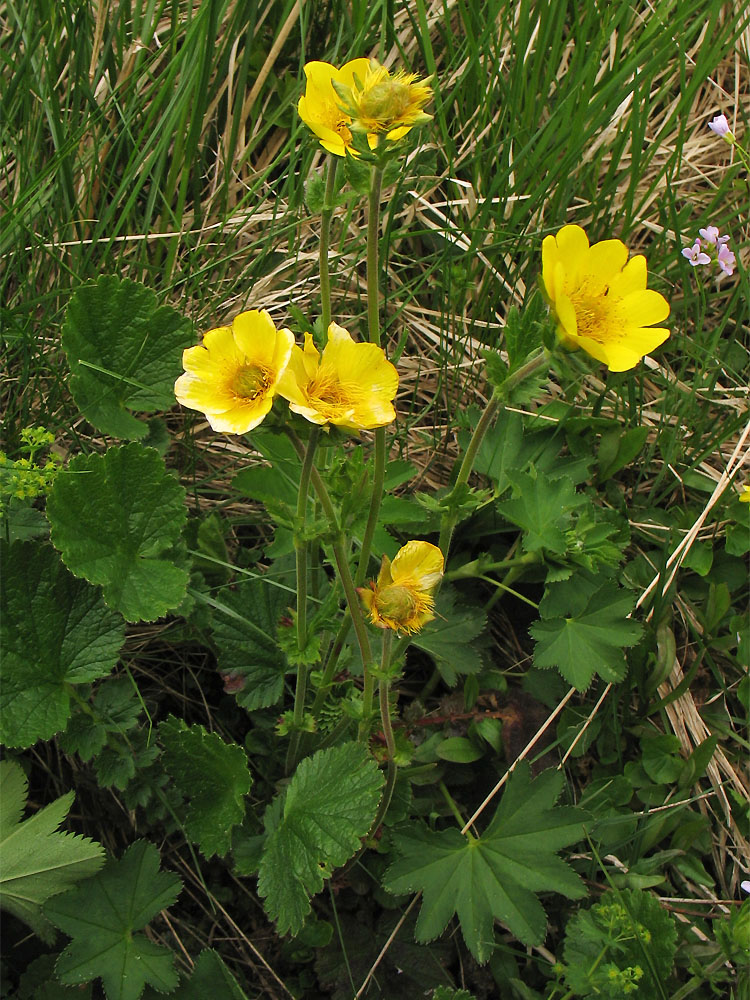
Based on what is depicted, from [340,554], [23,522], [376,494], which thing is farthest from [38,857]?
[376,494]

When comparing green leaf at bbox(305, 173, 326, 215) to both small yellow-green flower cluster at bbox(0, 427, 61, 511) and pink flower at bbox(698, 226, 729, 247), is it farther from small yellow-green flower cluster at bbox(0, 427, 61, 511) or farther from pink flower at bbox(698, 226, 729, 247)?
pink flower at bbox(698, 226, 729, 247)

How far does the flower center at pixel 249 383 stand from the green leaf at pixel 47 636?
59 cm

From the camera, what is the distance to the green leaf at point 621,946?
5.32ft

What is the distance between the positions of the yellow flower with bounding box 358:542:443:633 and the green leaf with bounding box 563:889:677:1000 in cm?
71

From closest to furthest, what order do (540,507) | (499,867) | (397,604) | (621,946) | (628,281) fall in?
(397,604)
(628,281)
(621,946)
(499,867)
(540,507)

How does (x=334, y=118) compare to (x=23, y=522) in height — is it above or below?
above

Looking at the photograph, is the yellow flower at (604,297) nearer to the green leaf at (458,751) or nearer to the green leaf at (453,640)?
the green leaf at (453,640)

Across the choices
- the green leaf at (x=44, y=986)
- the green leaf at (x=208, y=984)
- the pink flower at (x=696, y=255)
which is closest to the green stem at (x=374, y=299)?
the green leaf at (x=208, y=984)

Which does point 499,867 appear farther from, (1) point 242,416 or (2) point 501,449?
(1) point 242,416

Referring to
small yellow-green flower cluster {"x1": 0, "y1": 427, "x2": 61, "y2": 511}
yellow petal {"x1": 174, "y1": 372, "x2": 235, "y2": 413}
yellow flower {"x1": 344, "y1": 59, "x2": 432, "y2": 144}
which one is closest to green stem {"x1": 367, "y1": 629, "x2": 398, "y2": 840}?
yellow petal {"x1": 174, "y1": 372, "x2": 235, "y2": 413}

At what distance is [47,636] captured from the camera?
1669mm

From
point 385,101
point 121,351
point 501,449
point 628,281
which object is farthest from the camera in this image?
point 501,449

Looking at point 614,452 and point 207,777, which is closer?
point 207,777

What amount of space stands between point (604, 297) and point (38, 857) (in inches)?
55.7
